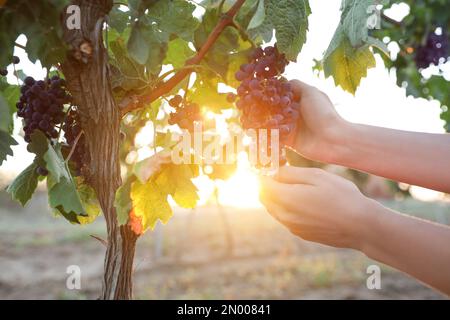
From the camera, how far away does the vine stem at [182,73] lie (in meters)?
1.46

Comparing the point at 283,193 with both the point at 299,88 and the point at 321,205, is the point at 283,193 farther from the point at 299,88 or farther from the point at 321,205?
the point at 299,88

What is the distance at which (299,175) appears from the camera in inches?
55.8

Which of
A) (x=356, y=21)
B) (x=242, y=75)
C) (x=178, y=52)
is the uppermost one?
(x=178, y=52)

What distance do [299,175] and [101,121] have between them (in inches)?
22.1

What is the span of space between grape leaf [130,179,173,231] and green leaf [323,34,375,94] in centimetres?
64

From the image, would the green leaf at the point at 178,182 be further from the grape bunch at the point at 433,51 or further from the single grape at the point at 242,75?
the grape bunch at the point at 433,51

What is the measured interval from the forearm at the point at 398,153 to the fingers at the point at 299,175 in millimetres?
232

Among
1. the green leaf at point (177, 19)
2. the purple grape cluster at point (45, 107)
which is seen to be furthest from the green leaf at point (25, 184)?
the green leaf at point (177, 19)

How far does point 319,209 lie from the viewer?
136cm
